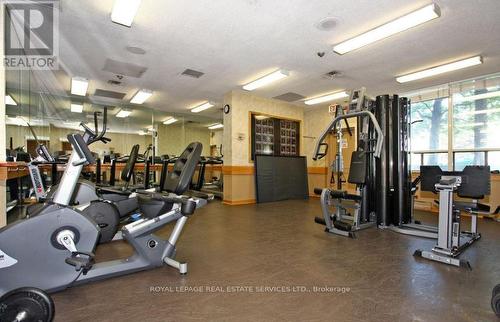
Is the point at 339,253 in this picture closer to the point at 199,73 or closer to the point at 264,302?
the point at 264,302

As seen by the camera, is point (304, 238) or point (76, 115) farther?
point (76, 115)

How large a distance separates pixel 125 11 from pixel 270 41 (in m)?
2.09

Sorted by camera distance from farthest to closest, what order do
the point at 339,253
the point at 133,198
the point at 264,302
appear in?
1. the point at 133,198
2. the point at 339,253
3. the point at 264,302

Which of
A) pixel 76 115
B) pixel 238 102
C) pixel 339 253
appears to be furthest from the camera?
pixel 76 115

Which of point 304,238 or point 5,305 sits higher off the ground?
point 5,305

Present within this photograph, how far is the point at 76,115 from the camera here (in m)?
9.16

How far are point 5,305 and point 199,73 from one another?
195 inches

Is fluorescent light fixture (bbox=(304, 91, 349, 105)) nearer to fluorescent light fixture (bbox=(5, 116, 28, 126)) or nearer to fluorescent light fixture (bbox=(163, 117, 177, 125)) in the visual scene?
fluorescent light fixture (bbox=(163, 117, 177, 125))

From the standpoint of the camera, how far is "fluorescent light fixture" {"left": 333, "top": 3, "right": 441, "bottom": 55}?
3.13 meters

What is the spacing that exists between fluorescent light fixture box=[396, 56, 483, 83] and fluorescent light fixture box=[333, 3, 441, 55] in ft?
6.70

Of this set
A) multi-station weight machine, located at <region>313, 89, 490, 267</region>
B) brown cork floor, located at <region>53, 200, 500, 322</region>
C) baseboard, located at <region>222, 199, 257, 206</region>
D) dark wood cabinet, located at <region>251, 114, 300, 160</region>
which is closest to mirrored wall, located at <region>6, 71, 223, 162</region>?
baseboard, located at <region>222, 199, 257, 206</region>

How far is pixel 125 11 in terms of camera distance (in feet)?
10.2

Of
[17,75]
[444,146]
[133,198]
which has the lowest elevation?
[133,198]

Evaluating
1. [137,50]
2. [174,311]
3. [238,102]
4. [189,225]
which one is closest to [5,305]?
[174,311]
